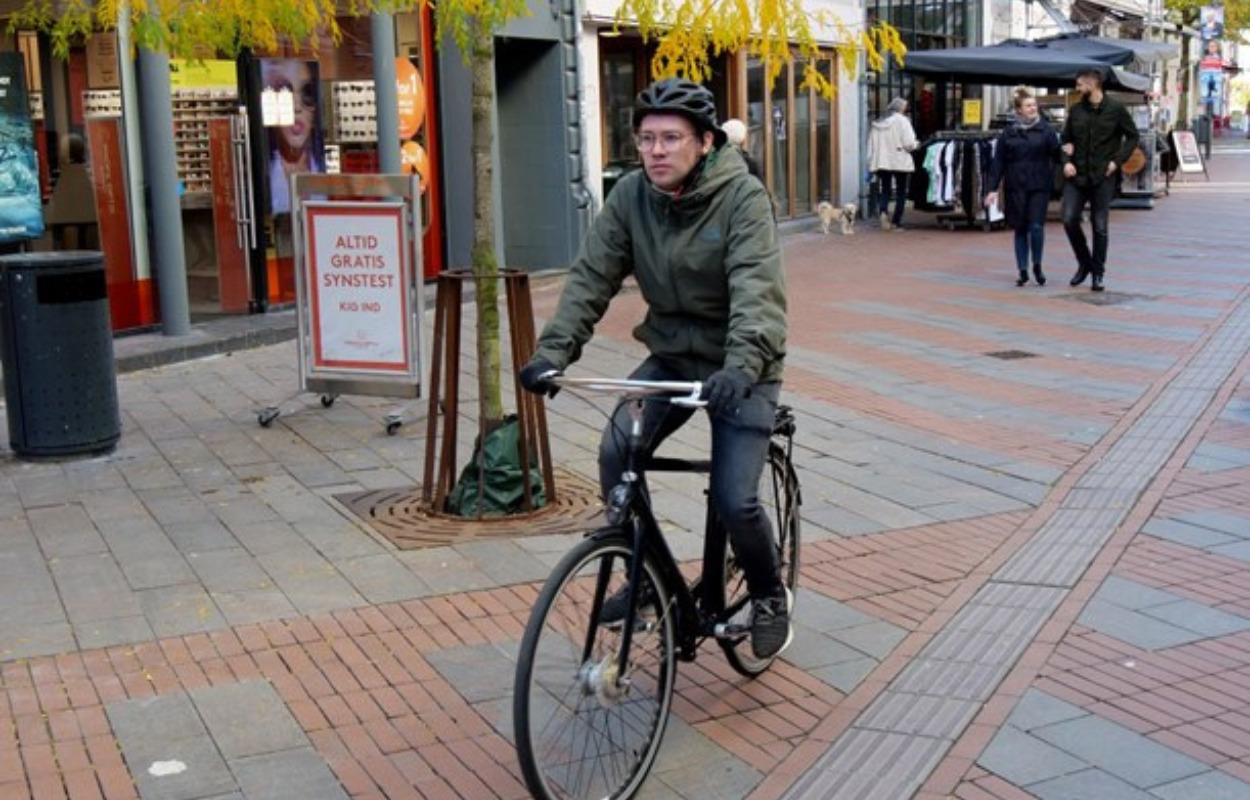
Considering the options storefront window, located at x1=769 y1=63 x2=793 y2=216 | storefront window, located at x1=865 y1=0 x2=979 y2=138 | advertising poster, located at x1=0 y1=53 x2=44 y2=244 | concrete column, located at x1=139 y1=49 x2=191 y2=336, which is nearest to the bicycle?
advertising poster, located at x1=0 y1=53 x2=44 y2=244

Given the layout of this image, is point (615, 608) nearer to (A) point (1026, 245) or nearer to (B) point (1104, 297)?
(B) point (1104, 297)

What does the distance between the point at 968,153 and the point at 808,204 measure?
255 centimetres

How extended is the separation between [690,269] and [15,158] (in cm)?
831

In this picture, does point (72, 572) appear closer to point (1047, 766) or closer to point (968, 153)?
point (1047, 766)

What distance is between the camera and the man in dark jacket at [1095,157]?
48.4 ft

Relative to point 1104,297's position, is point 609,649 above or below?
above

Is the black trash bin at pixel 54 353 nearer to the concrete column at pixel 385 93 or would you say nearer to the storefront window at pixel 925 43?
the concrete column at pixel 385 93

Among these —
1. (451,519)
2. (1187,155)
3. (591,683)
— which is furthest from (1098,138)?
(1187,155)

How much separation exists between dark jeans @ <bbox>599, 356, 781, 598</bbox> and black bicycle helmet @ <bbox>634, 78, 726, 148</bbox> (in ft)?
2.58

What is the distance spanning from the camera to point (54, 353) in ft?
27.5

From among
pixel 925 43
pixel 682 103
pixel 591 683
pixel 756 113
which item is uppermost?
pixel 925 43

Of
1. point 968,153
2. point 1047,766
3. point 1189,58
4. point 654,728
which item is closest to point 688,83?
point 654,728

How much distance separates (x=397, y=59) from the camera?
15133 millimetres

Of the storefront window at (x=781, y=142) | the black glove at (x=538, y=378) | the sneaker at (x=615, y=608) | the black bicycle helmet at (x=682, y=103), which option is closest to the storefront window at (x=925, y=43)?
the storefront window at (x=781, y=142)
